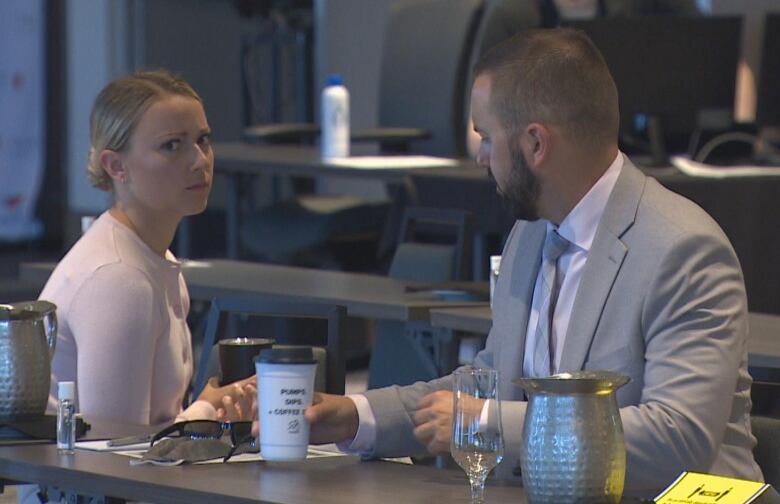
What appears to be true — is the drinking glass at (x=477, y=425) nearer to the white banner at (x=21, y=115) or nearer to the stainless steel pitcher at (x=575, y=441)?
the stainless steel pitcher at (x=575, y=441)

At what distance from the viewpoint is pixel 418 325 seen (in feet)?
13.1

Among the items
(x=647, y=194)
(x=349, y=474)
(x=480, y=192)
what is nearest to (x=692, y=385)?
(x=647, y=194)

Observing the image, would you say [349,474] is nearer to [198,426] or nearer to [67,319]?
[198,426]

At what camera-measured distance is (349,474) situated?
2.25 meters

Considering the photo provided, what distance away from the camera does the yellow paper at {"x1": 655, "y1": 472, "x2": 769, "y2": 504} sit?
1956 millimetres

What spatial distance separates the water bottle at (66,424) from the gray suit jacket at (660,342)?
1.47 feet

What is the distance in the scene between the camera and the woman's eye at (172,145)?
3.11 m

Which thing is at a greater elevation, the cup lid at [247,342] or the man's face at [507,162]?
the man's face at [507,162]

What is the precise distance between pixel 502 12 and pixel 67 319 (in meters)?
3.55

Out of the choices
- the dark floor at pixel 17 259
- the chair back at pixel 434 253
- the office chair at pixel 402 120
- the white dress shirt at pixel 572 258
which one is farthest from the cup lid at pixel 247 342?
the dark floor at pixel 17 259

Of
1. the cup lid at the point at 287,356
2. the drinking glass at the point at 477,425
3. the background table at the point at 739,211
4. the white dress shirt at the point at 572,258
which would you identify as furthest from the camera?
the background table at the point at 739,211

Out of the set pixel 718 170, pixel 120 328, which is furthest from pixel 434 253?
pixel 120 328

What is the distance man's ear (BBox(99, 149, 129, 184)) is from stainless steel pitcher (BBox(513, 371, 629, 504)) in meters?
1.38

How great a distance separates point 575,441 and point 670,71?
3985mm
